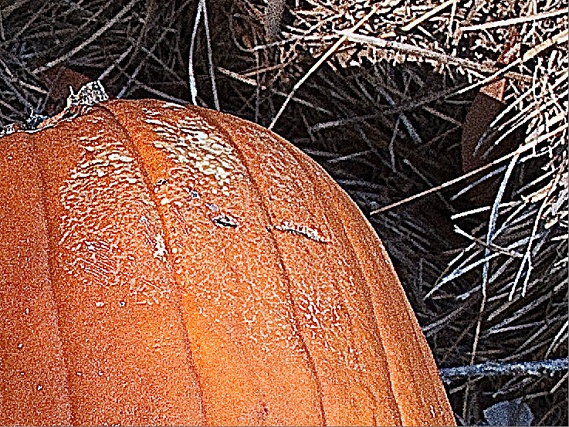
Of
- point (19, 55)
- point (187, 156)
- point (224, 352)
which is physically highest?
point (187, 156)

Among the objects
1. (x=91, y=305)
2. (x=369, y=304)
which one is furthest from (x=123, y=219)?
(x=369, y=304)

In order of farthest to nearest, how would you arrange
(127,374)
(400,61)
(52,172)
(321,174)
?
1. (400,61)
2. (321,174)
3. (52,172)
4. (127,374)

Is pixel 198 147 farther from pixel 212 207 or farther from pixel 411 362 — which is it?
pixel 411 362

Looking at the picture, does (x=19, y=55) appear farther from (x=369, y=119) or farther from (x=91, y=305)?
(x=91, y=305)

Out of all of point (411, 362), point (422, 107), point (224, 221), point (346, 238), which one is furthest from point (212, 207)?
point (422, 107)

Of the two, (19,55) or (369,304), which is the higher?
(369,304)

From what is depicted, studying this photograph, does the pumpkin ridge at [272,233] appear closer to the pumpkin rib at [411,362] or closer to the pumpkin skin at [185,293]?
the pumpkin skin at [185,293]
